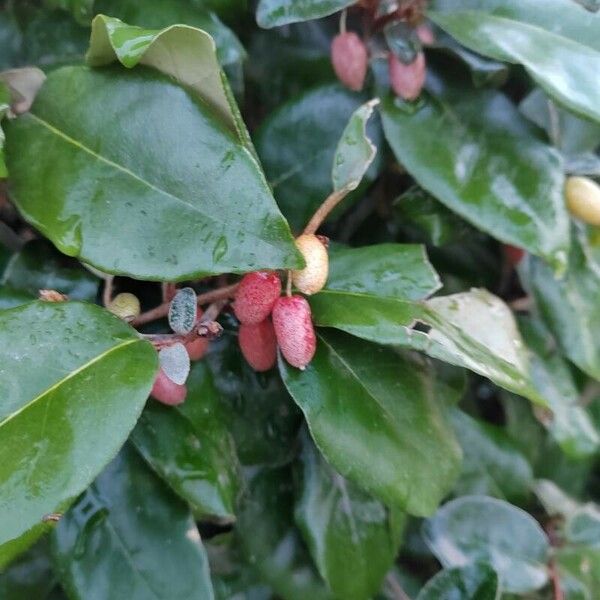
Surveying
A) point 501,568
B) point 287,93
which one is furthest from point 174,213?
point 501,568

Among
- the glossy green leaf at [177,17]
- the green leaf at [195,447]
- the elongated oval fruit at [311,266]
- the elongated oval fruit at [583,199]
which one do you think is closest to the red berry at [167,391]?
the green leaf at [195,447]

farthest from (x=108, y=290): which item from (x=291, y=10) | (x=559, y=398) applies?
(x=559, y=398)

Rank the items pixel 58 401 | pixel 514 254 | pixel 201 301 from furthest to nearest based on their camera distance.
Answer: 1. pixel 514 254
2. pixel 201 301
3. pixel 58 401

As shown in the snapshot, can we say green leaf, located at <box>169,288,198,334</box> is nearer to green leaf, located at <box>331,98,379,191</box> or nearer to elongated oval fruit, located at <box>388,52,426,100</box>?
green leaf, located at <box>331,98,379,191</box>

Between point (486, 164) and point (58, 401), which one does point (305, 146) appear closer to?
point (486, 164)

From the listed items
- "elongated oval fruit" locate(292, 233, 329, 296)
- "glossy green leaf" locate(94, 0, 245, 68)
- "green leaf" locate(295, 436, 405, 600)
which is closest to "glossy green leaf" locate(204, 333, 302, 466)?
"green leaf" locate(295, 436, 405, 600)

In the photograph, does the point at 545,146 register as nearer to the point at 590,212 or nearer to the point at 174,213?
the point at 590,212
